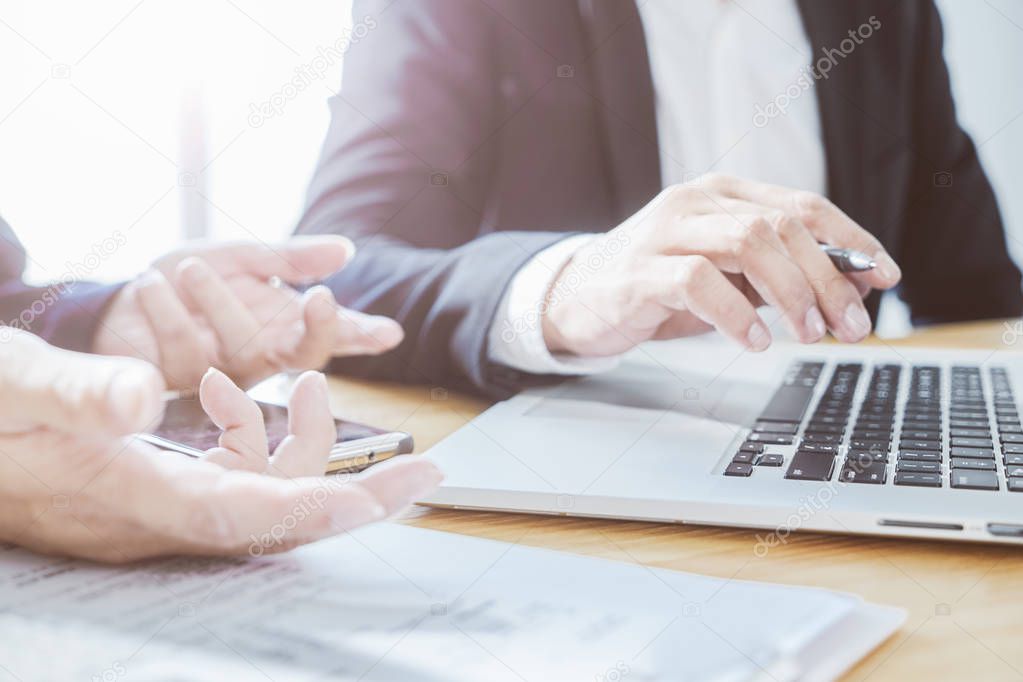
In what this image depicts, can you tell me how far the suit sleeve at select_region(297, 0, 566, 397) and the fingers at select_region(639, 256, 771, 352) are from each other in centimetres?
21

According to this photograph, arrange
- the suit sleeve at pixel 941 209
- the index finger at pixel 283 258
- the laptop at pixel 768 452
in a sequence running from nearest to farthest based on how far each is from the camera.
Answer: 1. the laptop at pixel 768 452
2. the index finger at pixel 283 258
3. the suit sleeve at pixel 941 209

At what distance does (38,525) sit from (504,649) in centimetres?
23

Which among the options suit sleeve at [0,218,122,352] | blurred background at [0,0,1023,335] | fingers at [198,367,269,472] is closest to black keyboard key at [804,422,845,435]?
fingers at [198,367,269,472]

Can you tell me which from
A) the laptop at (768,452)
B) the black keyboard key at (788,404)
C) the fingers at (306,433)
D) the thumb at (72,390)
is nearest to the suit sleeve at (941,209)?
the laptop at (768,452)

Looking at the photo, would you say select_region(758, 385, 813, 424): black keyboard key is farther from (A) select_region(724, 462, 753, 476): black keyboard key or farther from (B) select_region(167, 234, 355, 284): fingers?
(B) select_region(167, 234, 355, 284): fingers

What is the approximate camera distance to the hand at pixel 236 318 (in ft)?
2.34

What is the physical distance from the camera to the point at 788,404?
585 millimetres

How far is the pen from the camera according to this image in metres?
0.59

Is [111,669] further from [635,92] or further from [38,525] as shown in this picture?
[635,92]

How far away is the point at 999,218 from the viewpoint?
1360 mm

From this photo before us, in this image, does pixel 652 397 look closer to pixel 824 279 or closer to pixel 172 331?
pixel 824 279

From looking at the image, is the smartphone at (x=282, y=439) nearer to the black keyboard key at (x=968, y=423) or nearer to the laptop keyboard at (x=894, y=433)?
the laptop keyboard at (x=894, y=433)

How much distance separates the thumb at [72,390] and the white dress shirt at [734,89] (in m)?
1.14

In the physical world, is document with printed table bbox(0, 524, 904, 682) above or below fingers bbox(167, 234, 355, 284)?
below
